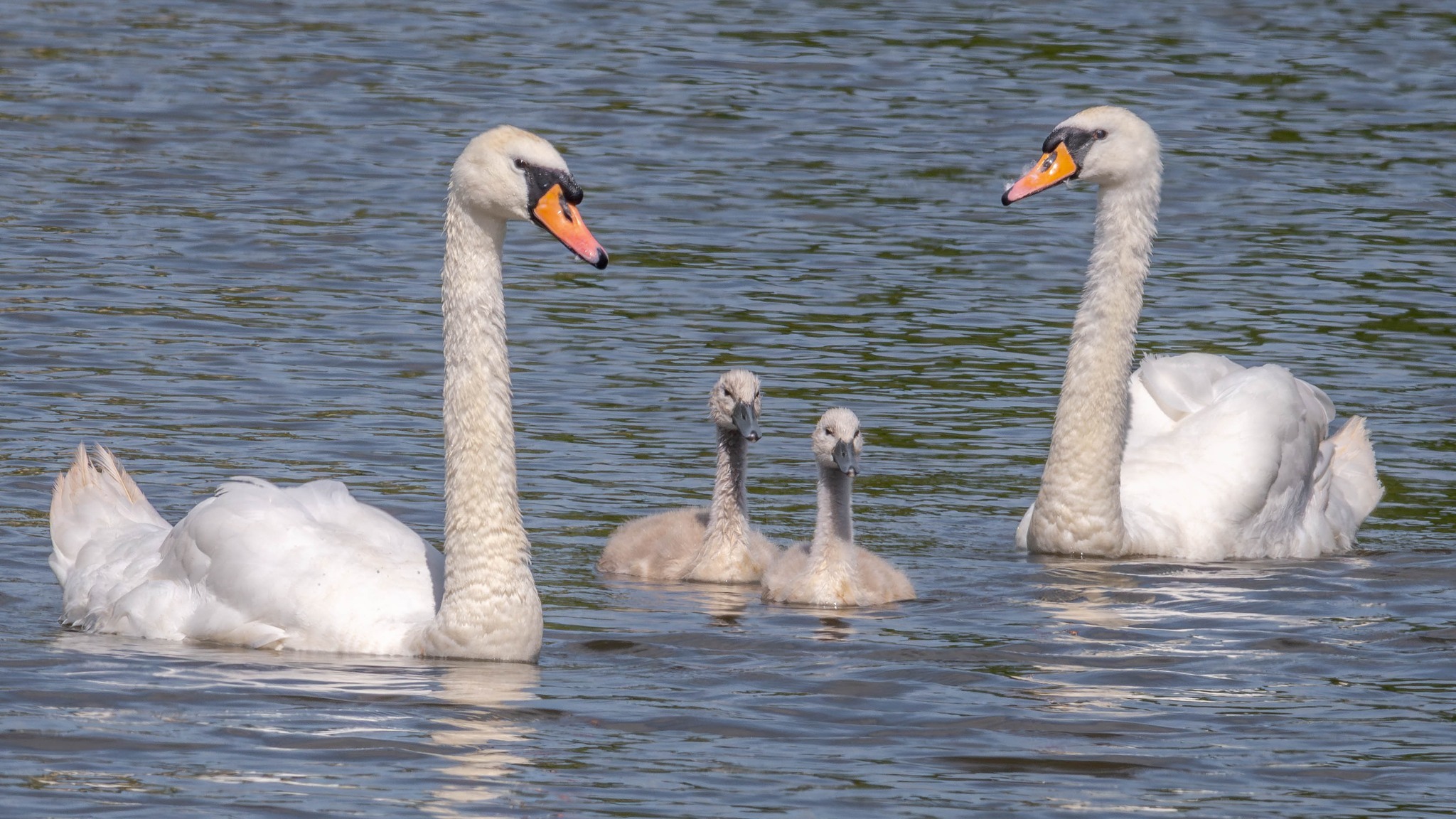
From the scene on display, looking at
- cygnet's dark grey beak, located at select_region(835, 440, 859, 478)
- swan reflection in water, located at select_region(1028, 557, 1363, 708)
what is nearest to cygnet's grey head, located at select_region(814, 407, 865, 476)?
cygnet's dark grey beak, located at select_region(835, 440, 859, 478)

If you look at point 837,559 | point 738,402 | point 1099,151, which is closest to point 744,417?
point 738,402

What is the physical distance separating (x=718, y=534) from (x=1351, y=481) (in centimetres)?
343

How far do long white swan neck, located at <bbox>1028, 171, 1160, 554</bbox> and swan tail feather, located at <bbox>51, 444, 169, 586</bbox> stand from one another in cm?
390

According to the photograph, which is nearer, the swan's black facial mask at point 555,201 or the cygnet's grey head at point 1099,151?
the swan's black facial mask at point 555,201

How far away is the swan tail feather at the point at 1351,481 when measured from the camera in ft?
42.4

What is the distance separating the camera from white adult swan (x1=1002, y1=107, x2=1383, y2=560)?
479 inches

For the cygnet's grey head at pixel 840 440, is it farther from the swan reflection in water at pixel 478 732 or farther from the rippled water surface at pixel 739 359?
the swan reflection in water at pixel 478 732

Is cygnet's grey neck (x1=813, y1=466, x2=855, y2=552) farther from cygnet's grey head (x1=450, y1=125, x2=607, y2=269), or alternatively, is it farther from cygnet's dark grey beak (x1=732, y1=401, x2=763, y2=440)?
cygnet's grey head (x1=450, y1=125, x2=607, y2=269)

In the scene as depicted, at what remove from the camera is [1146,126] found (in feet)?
41.7

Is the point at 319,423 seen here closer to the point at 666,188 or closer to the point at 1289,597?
the point at 1289,597

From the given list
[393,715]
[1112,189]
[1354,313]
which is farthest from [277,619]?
[1354,313]

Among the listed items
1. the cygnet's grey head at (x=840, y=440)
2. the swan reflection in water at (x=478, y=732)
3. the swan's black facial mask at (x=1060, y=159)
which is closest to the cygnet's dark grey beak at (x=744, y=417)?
the cygnet's grey head at (x=840, y=440)

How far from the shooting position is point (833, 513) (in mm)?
11273

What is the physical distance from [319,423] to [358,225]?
4907 millimetres
